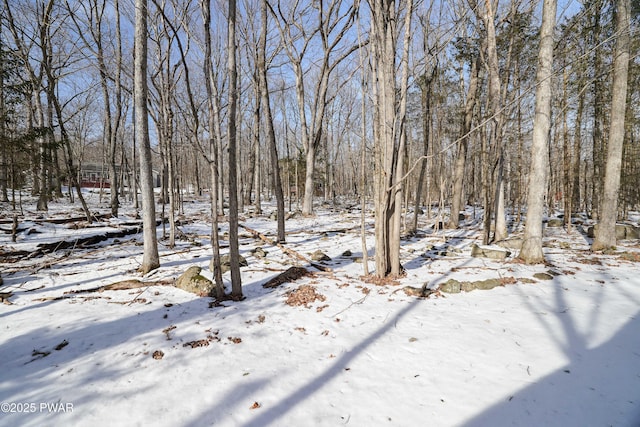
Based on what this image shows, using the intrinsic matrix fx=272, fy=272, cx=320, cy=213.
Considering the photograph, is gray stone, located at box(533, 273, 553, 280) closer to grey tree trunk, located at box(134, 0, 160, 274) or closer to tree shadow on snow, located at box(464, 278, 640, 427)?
tree shadow on snow, located at box(464, 278, 640, 427)

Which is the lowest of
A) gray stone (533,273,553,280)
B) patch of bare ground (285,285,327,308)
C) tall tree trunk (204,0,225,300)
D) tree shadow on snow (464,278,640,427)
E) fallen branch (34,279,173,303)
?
tree shadow on snow (464,278,640,427)

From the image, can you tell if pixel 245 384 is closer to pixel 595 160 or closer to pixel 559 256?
pixel 559 256

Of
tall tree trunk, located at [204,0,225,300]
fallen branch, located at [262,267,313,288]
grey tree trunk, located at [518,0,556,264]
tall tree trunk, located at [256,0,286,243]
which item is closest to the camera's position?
tall tree trunk, located at [204,0,225,300]

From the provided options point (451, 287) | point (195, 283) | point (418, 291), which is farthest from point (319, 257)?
point (451, 287)

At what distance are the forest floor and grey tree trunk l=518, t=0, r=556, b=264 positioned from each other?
0.63 m

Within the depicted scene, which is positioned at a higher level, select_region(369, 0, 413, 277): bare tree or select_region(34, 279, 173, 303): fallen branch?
select_region(369, 0, 413, 277): bare tree

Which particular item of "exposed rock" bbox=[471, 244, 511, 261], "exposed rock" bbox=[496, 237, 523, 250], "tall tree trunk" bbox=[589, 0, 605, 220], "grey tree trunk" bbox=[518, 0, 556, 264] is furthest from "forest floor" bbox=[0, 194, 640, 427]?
"tall tree trunk" bbox=[589, 0, 605, 220]

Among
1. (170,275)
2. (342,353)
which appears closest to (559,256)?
(342,353)

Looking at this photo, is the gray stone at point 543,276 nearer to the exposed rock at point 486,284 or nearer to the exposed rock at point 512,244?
the exposed rock at point 486,284

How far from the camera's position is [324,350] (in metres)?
3.17

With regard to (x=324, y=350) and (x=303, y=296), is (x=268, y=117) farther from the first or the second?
(x=324, y=350)

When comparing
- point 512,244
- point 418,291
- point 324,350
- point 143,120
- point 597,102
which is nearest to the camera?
point 324,350

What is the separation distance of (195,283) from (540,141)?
779 centimetres

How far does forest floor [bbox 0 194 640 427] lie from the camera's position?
225cm
